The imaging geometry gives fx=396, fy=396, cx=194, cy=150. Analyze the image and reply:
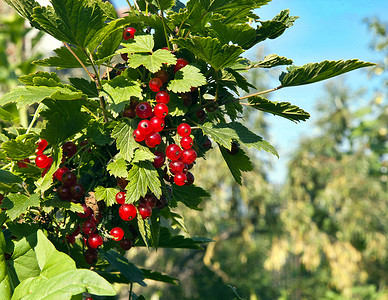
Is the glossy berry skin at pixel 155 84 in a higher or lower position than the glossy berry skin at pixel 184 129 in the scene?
higher

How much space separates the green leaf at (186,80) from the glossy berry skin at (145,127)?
6 cm

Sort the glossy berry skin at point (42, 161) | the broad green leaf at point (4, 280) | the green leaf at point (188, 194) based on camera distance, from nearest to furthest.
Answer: the broad green leaf at point (4, 280) < the glossy berry skin at point (42, 161) < the green leaf at point (188, 194)

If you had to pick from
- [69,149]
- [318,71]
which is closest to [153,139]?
[69,149]

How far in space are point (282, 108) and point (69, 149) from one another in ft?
1.11

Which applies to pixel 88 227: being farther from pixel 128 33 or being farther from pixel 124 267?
pixel 128 33

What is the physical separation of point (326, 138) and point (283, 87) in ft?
29.5

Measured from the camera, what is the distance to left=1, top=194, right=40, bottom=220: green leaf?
20.8 inches

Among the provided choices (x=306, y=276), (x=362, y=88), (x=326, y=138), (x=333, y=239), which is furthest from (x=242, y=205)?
(x=306, y=276)

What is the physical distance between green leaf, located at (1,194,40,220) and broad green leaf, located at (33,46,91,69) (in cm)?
20

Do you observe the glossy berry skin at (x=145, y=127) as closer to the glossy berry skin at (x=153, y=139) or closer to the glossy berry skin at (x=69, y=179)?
the glossy berry skin at (x=153, y=139)

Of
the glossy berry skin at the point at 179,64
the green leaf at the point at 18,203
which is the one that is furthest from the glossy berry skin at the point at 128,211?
the glossy berry skin at the point at 179,64

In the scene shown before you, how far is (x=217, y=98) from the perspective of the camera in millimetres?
615

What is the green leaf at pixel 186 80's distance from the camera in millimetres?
569

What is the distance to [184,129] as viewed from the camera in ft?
1.94
